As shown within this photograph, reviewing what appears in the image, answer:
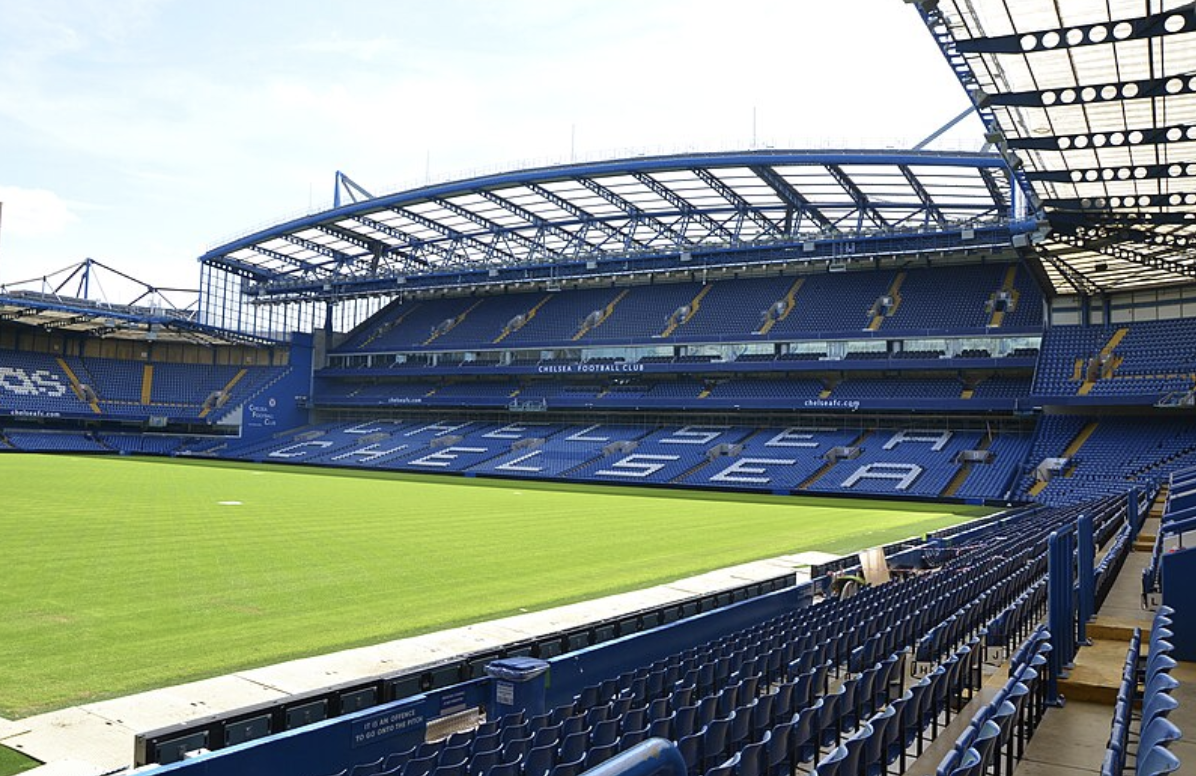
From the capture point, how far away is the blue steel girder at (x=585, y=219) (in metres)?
48.1

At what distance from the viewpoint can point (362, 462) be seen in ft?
193

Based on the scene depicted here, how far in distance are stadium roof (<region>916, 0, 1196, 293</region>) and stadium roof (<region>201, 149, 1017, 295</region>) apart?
13.1 metres

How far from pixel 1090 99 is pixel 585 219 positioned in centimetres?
3676

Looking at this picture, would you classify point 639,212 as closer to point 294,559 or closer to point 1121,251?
point 1121,251

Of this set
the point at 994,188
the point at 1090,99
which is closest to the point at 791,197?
the point at 994,188

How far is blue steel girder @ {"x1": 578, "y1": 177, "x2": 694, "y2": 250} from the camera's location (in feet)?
154

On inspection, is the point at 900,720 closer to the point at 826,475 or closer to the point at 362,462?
the point at 826,475

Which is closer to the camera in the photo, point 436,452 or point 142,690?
point 142,690

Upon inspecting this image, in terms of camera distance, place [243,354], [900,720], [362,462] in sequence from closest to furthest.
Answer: [900,720]
[362,462]
[243,354]

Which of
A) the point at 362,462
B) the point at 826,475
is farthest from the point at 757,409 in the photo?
the point at 362,462

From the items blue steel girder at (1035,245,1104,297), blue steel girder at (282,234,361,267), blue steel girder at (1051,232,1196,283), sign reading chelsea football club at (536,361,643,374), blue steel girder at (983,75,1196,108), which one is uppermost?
blue steel girder at (282,234,361,267)

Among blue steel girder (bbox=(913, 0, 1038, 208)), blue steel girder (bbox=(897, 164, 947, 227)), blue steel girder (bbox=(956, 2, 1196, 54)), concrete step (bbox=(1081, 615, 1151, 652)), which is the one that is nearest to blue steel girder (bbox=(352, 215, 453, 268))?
blue steel girder (bbox=(897, 164, 947, 227))

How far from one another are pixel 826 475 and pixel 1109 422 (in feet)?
44.4

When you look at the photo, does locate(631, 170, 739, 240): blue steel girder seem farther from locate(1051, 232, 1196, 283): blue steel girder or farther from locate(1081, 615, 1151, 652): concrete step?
locate(1081, 615, 1151, 652): concrete step
